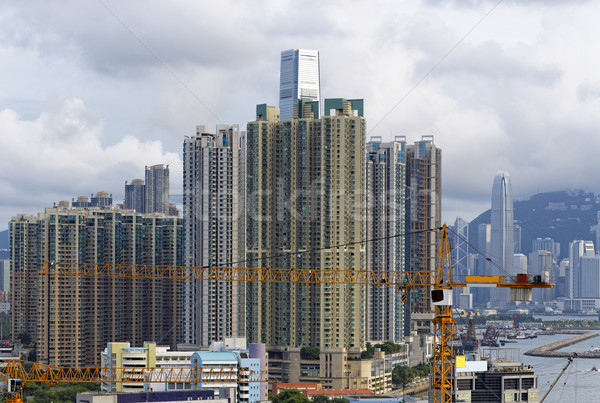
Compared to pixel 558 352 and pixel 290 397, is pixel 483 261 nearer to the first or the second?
pixel 558 352

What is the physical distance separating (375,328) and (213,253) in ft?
37.0

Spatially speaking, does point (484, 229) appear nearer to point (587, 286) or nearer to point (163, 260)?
point (587, 286)

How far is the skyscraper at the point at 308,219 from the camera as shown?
47.8m

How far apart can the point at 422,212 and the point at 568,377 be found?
18.7 m

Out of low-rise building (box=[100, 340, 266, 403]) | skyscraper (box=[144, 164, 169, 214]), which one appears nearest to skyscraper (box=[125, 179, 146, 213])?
skyscraper (box=[144, 164, 169, 214])

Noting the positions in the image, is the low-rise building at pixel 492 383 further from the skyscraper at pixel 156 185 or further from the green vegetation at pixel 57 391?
the skyscraper at pixel 156 185

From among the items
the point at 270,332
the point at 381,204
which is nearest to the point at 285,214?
the point at 270,332

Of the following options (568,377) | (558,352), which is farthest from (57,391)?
(558,352)

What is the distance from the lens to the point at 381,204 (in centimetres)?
5794

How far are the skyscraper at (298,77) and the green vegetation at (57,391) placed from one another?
35.9 m

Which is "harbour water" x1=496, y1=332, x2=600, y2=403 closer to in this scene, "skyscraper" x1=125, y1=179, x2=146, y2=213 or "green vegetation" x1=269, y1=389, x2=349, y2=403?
"green vegetation" x1=269, y1=389, x2=349, y2=403

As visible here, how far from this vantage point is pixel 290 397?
1700 inches

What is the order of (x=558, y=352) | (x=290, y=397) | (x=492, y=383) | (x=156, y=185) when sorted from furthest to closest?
(x=558, y=352) → (x=156, y=185) → (x=290, y=397) → (x=492, y=383)

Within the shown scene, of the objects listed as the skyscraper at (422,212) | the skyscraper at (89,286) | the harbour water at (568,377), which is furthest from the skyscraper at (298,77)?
the harbour water at (568,377)
